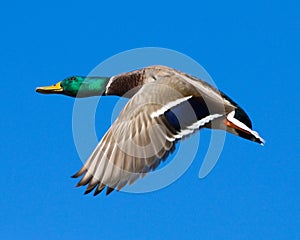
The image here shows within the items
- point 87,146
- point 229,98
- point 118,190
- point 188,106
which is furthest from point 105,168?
point 229,98

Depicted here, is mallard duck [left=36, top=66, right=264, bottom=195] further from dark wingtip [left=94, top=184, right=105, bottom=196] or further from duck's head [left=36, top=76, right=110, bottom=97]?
duck's head [left=36, top=76, right=110, bottom=97]

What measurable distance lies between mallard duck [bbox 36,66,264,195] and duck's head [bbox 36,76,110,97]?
89.0 inches

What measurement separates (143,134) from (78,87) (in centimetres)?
588

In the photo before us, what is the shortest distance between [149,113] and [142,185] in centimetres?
120

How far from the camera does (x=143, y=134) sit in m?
11.1

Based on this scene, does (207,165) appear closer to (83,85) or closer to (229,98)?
(229,98)

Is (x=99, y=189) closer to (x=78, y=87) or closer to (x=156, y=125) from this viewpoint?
(x=156, y=125)

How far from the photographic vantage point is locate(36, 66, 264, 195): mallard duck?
1063cm

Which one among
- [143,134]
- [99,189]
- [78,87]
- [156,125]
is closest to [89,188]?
[99,189]

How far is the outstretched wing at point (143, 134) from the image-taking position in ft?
34.8

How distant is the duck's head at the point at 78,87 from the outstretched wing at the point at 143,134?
3.98 m

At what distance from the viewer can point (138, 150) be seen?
1091 centimetres

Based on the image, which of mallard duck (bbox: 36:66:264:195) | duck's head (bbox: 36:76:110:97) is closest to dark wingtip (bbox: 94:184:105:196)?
mallard duck (bbox: 36:66:264:195)

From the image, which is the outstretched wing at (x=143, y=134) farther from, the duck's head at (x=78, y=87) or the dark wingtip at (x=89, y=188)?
the duck's head at (x=78, y=87)
